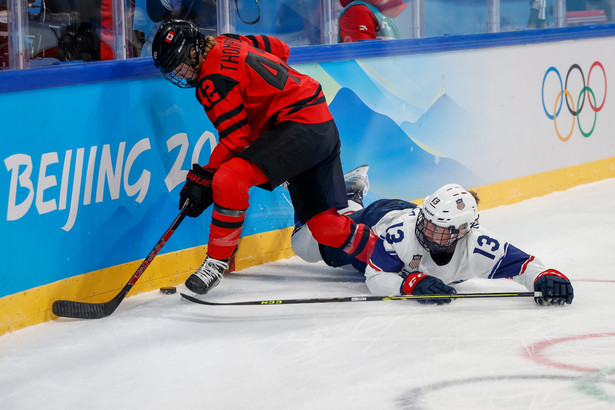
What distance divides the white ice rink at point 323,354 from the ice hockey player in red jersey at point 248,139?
0.95 feet

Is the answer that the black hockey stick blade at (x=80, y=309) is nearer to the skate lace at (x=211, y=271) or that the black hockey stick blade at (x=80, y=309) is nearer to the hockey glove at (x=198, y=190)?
the skate lace at (x=211, y=271)

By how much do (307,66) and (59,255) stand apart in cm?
177

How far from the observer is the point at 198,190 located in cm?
355

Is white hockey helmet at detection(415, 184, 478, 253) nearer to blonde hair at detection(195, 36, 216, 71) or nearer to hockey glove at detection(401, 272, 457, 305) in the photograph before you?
hockey glove at detection(401, 272, 457, 305)

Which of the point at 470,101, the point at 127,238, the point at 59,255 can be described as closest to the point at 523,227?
the point at 470,101

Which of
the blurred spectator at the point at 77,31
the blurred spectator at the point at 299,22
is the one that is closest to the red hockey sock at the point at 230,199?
the blurred spectator at the point at 77,31

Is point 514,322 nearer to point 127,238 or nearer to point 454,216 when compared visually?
point 454,216

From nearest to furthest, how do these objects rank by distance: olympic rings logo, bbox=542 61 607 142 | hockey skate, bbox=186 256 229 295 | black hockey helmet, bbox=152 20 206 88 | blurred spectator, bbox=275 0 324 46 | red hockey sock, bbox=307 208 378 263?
black hockey helmet, bbox=152 20 206 88 → hockey skate, bbox=186 256 229 295 → red hockey sock, bbox=307 208 378 263 → blurred spectator, bbox=275 0 324 46 → olympic rings logo, bbox=542 61 607 142

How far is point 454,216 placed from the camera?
3295 mm

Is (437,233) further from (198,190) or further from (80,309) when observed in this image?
(80,309)

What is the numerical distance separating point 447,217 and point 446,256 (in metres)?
0.28

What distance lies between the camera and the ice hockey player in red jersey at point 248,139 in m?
3.46

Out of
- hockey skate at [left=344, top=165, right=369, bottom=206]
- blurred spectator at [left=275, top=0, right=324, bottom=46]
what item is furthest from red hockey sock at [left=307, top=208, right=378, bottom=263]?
blurred spectator at [left=275, top=0, right=324, bottom=46]

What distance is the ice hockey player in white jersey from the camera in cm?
331
